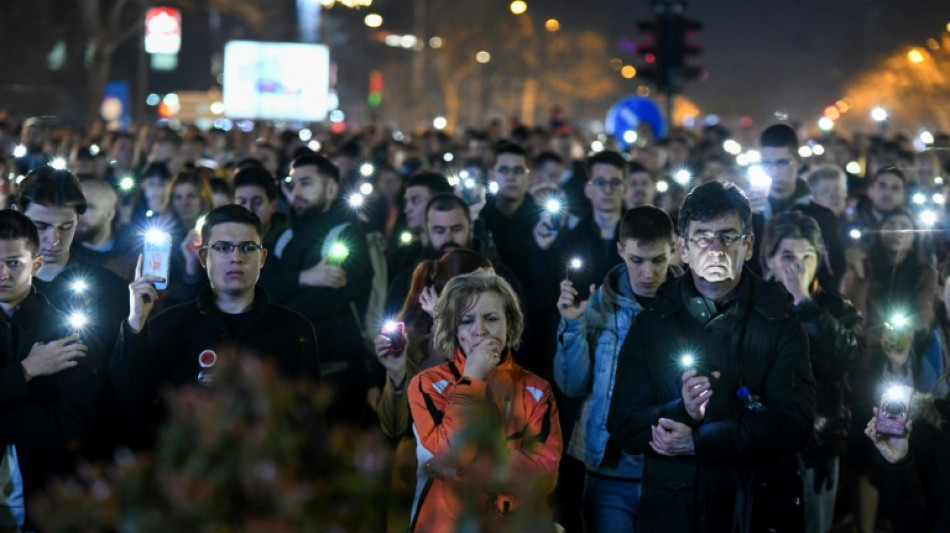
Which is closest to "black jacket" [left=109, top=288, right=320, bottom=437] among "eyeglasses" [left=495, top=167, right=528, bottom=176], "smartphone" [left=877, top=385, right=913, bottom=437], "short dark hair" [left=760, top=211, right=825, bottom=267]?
"short dark hair" [left=760, top=211, right=825, bottom=267]

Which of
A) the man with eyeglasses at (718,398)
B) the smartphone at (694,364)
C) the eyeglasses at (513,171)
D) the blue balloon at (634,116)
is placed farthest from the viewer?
the blue balloon at (634,116)

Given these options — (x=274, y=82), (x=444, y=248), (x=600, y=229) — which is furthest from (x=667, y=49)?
(x=274, y=82)

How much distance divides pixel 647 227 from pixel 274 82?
35.1m

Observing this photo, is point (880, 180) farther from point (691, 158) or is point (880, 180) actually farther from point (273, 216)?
point (691, 158)

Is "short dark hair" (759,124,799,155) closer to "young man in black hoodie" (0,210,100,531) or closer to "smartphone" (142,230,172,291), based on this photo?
"smartphone" (142,230,172,291)

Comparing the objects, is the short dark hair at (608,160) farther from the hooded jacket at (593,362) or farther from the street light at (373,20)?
the street light at (373,20)

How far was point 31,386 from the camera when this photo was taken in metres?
5.69

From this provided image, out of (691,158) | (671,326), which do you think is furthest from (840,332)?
(691,158)

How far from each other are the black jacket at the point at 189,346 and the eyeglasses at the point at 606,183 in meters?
3.51

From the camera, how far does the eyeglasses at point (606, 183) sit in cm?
923

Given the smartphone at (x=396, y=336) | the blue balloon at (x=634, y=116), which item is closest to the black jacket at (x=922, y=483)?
the smartphone at (x=396, y=336)

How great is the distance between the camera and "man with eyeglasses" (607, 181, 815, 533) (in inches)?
193

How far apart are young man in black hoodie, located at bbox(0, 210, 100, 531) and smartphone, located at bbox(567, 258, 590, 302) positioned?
2460 millimetres

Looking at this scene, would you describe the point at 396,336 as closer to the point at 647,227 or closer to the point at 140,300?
the point at 140,300
